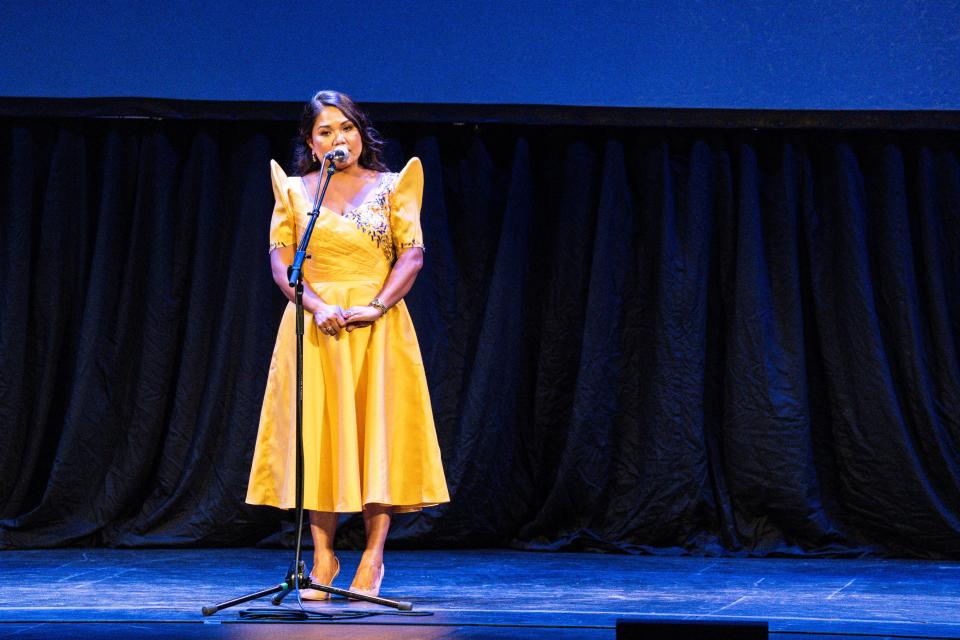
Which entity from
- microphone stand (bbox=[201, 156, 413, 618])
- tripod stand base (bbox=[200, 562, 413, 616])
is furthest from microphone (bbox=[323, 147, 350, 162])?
tripod stand base (bbox=[200, 562, 413, 616])

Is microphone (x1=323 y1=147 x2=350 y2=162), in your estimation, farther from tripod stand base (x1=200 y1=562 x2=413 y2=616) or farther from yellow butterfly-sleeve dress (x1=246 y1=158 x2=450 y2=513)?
tripod stand base (x1=200 y1=562 x2=413 y2=616)

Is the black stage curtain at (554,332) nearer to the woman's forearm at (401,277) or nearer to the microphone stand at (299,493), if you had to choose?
the woman's forearm at (401,277)

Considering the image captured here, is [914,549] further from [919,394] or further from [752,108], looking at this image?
[752,108]

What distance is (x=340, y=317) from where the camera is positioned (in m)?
2.74

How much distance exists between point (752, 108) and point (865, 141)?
0.63 meters

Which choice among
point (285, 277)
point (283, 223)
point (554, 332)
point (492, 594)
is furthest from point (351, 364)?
point (554, 332)

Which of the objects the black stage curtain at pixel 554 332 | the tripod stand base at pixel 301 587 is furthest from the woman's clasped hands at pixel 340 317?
the black stage curtain at pixel 554 332

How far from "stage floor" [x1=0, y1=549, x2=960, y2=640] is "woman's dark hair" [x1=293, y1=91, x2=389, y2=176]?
118cm

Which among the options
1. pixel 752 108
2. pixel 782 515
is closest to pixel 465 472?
pixel 782 515

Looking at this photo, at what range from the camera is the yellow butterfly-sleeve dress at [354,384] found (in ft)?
9.16

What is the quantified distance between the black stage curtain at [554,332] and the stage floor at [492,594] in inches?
10.6

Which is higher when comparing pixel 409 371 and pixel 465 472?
pixel 409 371

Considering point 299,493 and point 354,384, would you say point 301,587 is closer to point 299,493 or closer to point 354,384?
point 299,493

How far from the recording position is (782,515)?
13.9ft
